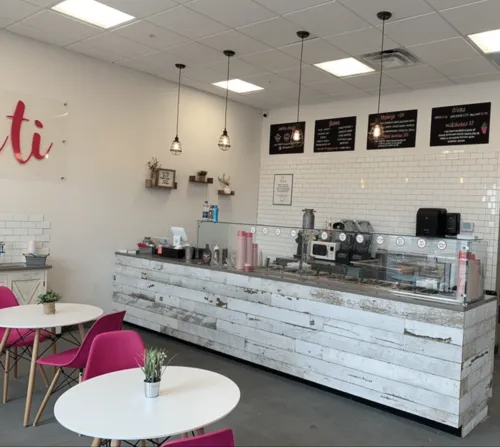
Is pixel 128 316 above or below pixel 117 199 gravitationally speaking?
below

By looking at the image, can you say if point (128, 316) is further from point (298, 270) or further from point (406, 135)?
point (406, 135)

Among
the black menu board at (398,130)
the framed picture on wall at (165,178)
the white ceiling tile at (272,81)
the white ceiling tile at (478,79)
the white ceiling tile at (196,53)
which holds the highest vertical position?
the white ceiling tile at (196,53)

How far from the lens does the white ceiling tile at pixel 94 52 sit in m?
5.29

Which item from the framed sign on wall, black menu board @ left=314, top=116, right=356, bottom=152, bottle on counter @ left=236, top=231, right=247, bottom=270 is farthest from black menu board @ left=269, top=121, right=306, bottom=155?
bottle on counter @ left=236, top=231, right=247, bottom=270

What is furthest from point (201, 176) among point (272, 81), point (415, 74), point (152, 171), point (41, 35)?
point (415, 74)


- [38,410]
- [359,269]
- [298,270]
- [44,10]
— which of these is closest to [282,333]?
[298,270]

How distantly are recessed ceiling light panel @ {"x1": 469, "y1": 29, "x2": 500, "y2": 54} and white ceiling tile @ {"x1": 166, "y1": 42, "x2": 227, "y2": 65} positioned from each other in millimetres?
2584

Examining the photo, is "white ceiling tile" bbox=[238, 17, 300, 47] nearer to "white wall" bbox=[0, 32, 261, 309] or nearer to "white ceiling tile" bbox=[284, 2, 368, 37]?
"white ceiling tile" bbox=[284, 2, 368, 37]

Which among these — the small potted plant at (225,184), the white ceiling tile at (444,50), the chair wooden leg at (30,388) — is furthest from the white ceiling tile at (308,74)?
the chair wooden leg at (30,388)

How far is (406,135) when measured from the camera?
247 inches

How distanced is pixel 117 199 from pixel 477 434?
180 inches

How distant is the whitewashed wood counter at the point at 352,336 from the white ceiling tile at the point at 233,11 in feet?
7.72

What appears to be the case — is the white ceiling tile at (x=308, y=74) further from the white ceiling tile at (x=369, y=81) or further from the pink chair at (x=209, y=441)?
the pink chair at (x=209, y=441)

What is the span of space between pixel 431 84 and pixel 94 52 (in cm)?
406
